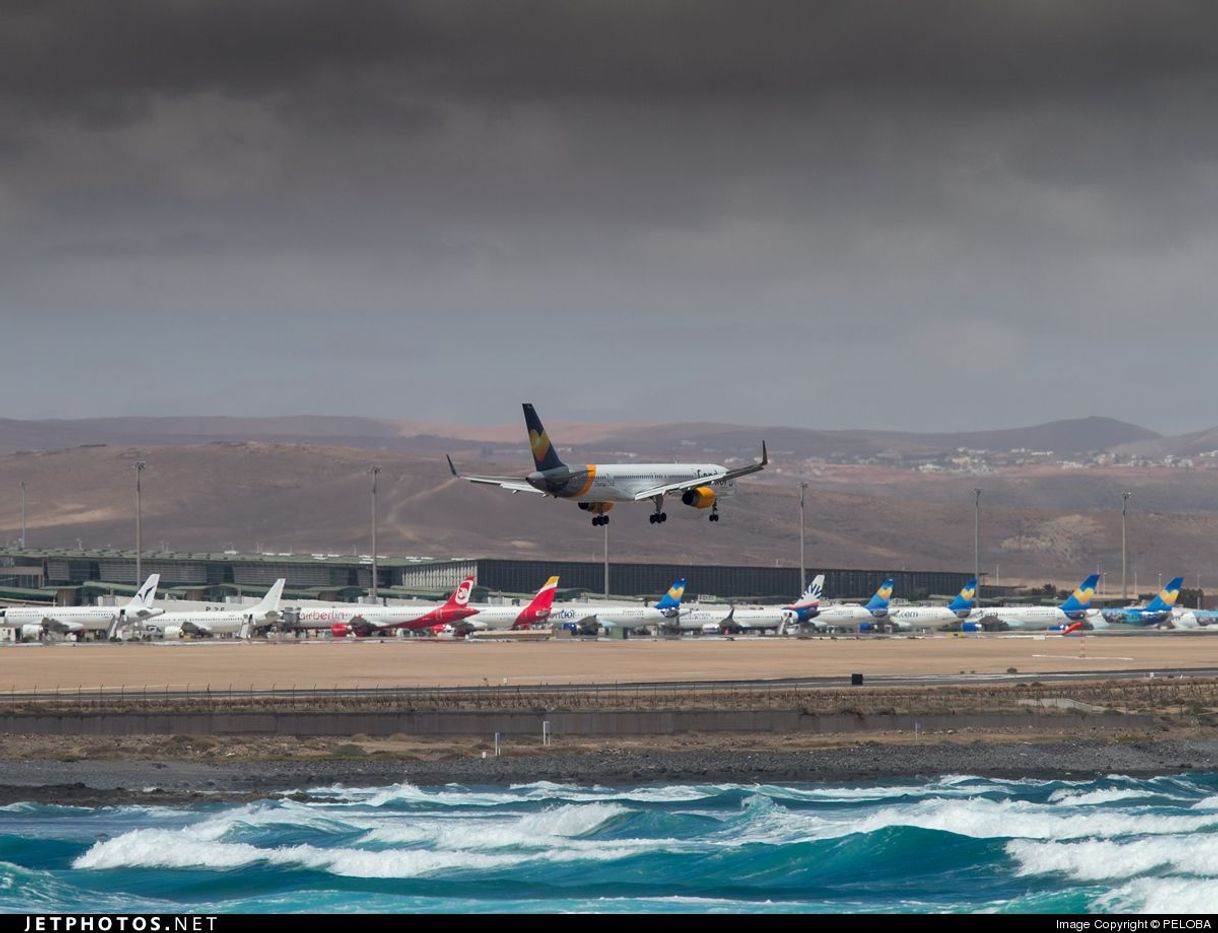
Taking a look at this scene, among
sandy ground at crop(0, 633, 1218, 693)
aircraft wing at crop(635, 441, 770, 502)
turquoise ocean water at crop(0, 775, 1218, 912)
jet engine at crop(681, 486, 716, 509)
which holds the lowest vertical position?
sandy ground at crop(0, 633, 1218, 693)

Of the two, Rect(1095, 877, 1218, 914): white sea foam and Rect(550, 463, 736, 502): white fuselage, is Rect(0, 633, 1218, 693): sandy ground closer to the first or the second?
Rect(550, 463, 736, 502): white fuselage

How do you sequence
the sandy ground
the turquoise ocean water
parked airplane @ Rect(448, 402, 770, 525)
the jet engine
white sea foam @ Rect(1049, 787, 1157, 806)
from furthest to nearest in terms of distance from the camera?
the sandy ground, the jet engine, parked airplane @ Rect(448, 402, 770, 525), white sea foam @ Rect(1049, 787, 1157, 806), the turquoise ocean water

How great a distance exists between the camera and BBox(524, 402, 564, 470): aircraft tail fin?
11344 centimetres

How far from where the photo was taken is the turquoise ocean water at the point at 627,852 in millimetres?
65438

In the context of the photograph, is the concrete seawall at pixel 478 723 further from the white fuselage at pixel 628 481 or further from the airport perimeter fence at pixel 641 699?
the white fuselage at pixel 628 481

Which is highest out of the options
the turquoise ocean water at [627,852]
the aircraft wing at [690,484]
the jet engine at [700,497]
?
the aircraft wing at [690,484]

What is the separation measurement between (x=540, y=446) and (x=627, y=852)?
45104mm

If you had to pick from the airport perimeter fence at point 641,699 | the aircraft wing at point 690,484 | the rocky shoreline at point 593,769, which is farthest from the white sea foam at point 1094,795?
the aircraft wing at point 690,484

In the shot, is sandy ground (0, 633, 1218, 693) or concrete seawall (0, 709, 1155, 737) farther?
sandy ground (0, 633, 1218, 693)

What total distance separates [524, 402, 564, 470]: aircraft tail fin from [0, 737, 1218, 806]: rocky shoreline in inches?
800

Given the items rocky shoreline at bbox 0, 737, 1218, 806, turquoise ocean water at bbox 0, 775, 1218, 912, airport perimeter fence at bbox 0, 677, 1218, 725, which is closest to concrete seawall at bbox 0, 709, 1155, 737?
airport perimeter fence at bbox 0, 677, 1218, 725

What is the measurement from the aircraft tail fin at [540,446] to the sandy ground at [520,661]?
873 inches

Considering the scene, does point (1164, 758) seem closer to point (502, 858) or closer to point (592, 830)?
point (592, 830)

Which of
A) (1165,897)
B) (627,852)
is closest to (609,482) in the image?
(627,852)
